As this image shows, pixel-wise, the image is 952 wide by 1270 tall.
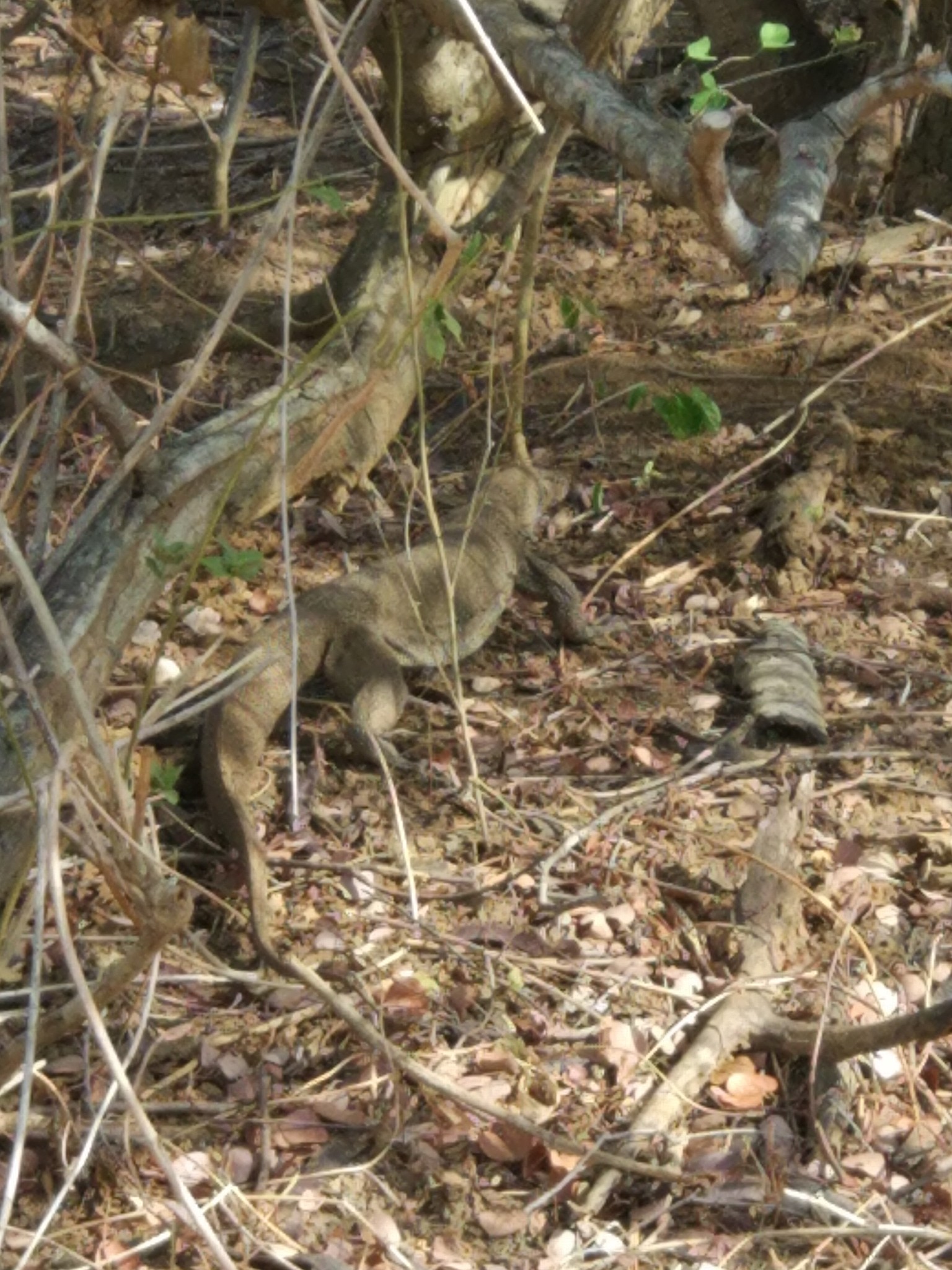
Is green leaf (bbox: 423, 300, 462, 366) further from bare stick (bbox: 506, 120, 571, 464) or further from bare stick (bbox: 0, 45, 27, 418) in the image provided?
bare stick (bbox: 0, 45, 27, 418)

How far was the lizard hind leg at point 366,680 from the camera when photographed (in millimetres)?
4902

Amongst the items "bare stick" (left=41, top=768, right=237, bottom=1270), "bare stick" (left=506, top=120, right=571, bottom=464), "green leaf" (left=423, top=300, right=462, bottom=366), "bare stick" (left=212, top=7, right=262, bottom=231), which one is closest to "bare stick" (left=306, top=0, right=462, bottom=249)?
"bare stick" (left=41, top=768, right=237, bottom=1270)

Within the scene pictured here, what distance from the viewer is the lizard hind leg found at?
490 cm

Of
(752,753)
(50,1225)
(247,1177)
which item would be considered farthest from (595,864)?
(50,1225)

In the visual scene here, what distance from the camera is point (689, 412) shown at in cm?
519

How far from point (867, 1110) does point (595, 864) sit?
0.95m

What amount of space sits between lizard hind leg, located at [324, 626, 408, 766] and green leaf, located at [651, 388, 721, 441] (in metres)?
1.12

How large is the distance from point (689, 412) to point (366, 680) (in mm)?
1282

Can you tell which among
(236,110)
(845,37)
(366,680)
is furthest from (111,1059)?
(236,110)

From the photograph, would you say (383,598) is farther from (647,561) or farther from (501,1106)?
(501,1106)

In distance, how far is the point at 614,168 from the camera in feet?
27.2

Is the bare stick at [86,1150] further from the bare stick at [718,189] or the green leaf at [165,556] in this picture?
the bare stick at [718,189]

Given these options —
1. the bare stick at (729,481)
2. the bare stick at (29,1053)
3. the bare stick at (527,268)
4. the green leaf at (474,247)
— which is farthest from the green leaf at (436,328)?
the bare stick at (29,1053)

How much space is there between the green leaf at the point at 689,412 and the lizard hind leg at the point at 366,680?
1120mm
